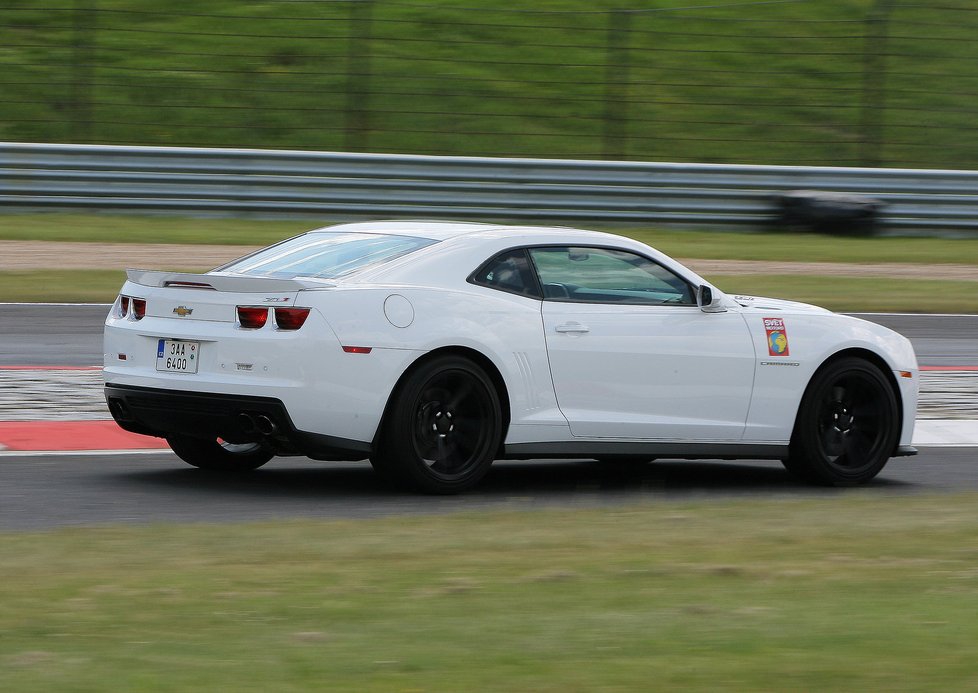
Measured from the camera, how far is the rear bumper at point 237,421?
24.6 ft

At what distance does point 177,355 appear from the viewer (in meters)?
7.76

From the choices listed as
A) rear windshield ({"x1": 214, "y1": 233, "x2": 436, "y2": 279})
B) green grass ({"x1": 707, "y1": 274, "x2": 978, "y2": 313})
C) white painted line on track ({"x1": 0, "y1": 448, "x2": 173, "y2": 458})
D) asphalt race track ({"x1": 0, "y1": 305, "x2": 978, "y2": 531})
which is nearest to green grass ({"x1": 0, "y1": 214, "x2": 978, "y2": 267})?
Result: green grass ({"x1": 707, "y1": 274, "x2": 978, "y2": 313})

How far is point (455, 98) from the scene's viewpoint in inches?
955

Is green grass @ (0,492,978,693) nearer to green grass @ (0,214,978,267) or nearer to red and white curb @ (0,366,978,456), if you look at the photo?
red and white curb @ (0,366,978,456)

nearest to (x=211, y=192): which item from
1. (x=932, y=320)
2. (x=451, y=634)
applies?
(x=932, y=320)

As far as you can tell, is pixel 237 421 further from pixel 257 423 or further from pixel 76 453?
pixel 76 453

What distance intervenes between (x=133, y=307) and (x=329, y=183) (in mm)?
12945

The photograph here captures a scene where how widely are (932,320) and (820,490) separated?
9212 mm

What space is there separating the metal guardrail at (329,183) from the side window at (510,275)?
12.5 metres

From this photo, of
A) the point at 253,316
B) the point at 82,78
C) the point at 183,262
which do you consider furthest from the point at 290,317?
the point at 82,78

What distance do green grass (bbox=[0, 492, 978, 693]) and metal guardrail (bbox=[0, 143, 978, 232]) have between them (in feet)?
45.5

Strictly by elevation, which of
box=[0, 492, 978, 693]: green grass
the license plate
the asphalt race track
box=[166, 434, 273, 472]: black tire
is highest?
the license plate

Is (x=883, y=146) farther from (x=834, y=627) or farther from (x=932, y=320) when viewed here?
(x=834, y=627)

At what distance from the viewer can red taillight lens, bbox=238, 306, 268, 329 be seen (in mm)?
7547
